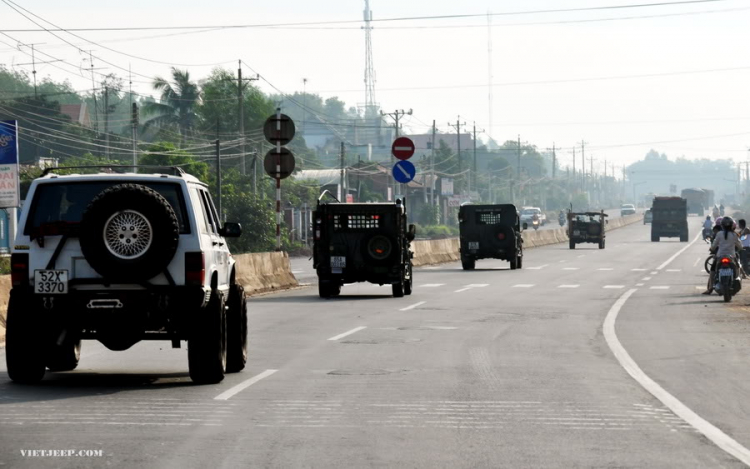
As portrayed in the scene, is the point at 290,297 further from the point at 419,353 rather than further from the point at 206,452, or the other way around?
the point at 206,452

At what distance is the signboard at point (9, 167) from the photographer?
24906mm

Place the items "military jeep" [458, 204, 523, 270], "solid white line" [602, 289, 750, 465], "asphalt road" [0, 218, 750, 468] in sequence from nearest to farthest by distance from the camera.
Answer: "asphalt road" [0, 218, 750, 468], "solid white line" [602, 289, 750, 465], "military jeep" [458, 204, 523, 270]

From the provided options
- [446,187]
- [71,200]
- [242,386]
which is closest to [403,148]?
[71,200]

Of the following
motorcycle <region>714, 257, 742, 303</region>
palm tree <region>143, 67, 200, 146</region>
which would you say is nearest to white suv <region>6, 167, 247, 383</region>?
motorcycle <region>714, 257, 742, 303</region>

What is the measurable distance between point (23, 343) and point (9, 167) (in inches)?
553

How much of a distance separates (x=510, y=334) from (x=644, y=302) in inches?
395

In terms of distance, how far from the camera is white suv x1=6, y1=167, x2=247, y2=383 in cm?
1157

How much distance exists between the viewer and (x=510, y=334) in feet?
61.4

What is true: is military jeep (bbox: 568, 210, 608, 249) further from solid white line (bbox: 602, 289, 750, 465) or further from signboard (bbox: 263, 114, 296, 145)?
solid white line (bbox: 602, 289, 750, 465)

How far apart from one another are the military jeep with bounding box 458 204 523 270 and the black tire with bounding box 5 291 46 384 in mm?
33594

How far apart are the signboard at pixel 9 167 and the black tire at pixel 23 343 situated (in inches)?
513

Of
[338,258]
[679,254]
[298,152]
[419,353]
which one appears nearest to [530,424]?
[419,353]

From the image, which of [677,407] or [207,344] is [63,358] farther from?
[677,407]

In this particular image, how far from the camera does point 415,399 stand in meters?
11.1
